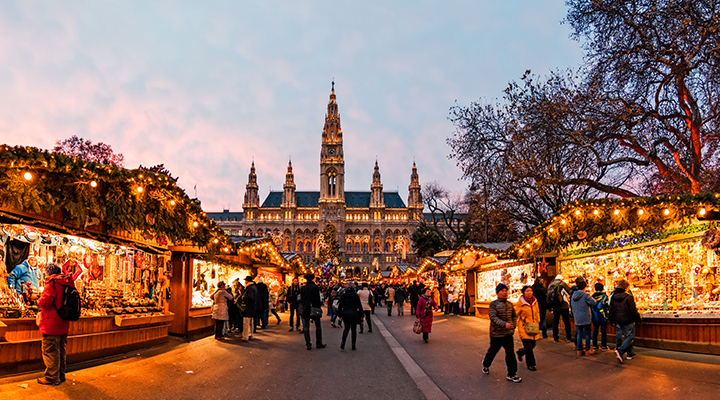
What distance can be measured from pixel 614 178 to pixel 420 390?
16330 mm

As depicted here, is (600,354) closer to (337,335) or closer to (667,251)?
(667,251)

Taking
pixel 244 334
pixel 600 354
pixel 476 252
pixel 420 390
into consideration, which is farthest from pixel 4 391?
pixel 476 252

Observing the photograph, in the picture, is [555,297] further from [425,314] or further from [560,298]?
[425,314]

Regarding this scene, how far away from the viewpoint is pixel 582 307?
9602 mm

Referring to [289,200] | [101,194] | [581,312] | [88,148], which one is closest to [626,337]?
[581,312]

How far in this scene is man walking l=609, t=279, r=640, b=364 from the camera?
28.7ft

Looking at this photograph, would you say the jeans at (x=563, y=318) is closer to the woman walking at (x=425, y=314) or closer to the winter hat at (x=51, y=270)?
the woman walking at (x=425, y=314)

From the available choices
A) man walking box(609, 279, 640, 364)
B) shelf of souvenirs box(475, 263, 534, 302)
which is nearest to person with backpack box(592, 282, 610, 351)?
man walking box(609, 279, 640, 364)

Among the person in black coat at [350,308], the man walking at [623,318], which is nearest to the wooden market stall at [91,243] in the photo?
the person in black coat at [350,308]

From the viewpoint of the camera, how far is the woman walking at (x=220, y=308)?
39.7 ft

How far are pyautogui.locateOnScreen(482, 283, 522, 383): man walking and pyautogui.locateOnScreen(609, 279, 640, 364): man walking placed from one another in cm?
233

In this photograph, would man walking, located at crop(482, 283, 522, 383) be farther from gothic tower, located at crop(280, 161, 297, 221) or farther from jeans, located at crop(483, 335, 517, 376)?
gothic tower, located at crop(280, 161, 297, 221)

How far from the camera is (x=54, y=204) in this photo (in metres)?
7.55

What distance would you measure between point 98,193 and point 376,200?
380 ft
